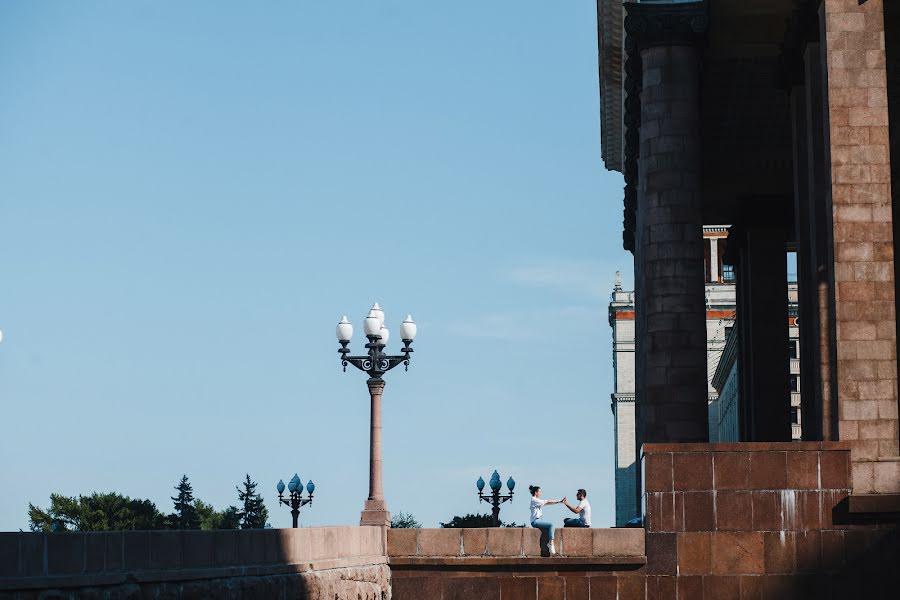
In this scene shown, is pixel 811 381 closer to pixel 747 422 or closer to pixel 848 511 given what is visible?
pixel 848 511

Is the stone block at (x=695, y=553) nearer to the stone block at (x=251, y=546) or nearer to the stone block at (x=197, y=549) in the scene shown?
the stone block at (x=251, y=546)

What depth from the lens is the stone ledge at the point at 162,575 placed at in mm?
15414

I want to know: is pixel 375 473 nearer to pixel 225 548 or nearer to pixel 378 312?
pixel 378 312

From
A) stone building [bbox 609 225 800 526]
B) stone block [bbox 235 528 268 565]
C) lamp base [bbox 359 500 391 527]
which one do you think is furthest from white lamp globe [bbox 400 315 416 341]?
stone building [bbox 609 225 800 526]

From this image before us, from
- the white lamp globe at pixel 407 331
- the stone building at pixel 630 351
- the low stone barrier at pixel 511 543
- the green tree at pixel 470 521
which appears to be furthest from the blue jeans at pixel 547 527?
the stone building at pixel 630 351

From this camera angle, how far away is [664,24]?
1328 inches

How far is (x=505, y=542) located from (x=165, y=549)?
11.2 metres

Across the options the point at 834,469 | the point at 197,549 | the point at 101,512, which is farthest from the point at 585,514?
the point at 101,512

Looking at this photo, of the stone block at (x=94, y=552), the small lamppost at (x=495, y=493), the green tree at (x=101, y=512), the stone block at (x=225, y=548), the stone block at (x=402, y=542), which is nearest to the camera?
the stone block at (x=94, y=552)

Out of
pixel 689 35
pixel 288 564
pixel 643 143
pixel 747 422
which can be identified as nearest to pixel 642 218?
pixel 643 143

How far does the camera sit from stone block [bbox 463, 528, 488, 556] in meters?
28.9

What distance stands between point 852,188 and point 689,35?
7.42m

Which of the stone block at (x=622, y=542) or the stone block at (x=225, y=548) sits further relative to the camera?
the stone block at (x=622, y=542)

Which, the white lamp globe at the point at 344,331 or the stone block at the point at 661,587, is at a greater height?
the white lamp globe at the point at 344,331
